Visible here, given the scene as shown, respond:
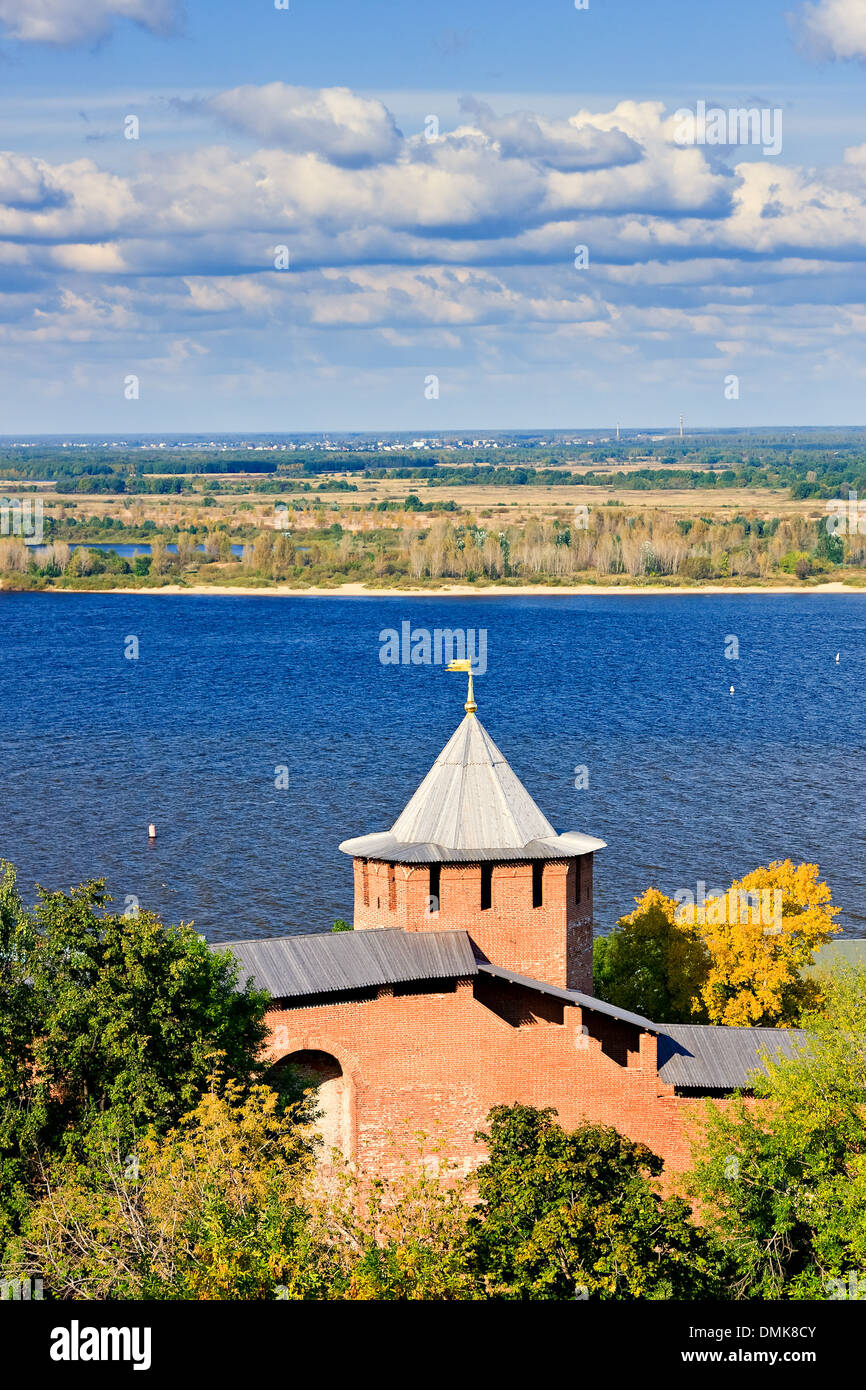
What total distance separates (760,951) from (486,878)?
7.18 m

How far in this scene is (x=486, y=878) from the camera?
73.9 ft

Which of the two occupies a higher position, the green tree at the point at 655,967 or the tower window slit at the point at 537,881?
the tower window slit at the point at 537,881

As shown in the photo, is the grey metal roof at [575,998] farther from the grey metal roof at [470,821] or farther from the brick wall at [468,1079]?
the grey metal roof at [470,821]

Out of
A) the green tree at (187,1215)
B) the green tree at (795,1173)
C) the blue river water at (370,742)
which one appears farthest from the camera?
the blue river water at (370,742)

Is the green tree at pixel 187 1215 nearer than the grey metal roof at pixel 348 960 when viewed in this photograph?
Yes

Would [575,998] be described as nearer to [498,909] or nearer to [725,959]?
[498,909]

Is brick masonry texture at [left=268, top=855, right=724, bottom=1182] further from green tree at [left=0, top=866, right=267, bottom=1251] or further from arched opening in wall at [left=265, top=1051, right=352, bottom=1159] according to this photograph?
green tree at [left=0, top=866, right=267, bottom=1251]

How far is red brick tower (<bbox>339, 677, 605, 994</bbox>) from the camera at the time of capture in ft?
73.2

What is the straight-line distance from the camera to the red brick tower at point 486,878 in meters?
22.3

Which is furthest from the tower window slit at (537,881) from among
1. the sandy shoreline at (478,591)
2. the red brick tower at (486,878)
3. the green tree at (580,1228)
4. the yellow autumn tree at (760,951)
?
the sandy shoreline at (478,591)

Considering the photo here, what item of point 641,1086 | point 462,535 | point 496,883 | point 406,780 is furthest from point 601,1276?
point 462,535

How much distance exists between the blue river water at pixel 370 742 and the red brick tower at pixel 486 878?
15715mm

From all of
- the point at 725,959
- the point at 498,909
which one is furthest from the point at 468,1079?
the point at 725,959

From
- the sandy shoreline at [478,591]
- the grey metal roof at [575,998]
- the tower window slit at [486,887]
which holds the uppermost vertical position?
the sandy shoreline at [478,591]
